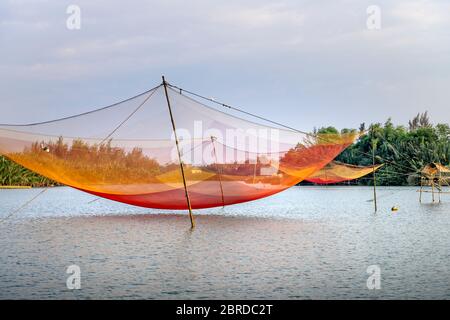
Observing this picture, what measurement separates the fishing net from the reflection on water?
1.19 metres

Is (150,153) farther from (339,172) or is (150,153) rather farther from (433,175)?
(433,175)

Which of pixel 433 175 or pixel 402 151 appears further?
pixel 402 151

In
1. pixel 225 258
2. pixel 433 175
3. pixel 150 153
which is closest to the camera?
pixel 225 258

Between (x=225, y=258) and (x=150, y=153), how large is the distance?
6.17m

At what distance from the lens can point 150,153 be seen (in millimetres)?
17672

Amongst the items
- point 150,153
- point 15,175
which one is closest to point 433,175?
point 150,153

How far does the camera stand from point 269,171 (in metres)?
18.6

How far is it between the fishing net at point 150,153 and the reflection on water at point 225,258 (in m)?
1.19

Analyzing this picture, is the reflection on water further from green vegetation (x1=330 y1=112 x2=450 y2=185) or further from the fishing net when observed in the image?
green vegetation (x1=330 y1=112 x2=450 y2=185)

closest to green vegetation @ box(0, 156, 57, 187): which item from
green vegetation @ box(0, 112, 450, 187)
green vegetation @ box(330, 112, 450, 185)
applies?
green vegetation @ box(0, 112, 450, 187)
